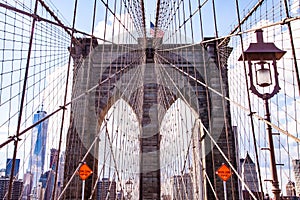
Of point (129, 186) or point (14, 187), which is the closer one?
point (14, 187)

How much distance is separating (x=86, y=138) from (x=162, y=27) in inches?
164

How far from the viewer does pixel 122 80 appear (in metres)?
10.8

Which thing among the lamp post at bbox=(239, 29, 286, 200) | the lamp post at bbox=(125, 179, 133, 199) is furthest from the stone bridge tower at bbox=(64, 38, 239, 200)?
the lamp post at bbox=(239, 29, 286, 200)

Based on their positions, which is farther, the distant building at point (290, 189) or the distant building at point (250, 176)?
the distant building at point (250, 176)

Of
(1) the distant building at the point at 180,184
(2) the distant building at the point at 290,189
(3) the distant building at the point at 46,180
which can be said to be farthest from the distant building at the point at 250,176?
(3) the distant building at the point at 46,180

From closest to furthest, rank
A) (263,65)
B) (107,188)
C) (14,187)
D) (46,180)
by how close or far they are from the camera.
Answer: (263,65)
(14,187)
(46,180)
(107,188)

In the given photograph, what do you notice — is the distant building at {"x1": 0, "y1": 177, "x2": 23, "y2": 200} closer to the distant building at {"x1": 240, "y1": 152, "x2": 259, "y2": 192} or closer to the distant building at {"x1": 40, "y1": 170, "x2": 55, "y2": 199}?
the distant building at {"x1": 40, "y1": 170, "x2": 55, "y2": 199}

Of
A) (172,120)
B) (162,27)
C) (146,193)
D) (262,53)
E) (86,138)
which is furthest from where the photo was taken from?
(172,120)

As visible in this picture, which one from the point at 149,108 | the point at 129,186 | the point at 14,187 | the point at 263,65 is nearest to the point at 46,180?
the point at 14,187

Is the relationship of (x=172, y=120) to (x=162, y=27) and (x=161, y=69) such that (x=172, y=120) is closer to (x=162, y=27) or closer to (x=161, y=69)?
(x=161, y=69)

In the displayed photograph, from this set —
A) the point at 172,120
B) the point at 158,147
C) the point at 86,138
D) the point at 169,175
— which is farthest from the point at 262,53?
the point at 172,120

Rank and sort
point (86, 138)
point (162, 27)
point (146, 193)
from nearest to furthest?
point (146, 193), point (86, 138), point (162, 27)

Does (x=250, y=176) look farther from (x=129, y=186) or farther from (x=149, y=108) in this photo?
(x=149, y=108)

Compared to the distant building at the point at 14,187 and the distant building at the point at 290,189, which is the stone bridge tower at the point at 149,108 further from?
the distant building at the point at 290,189
